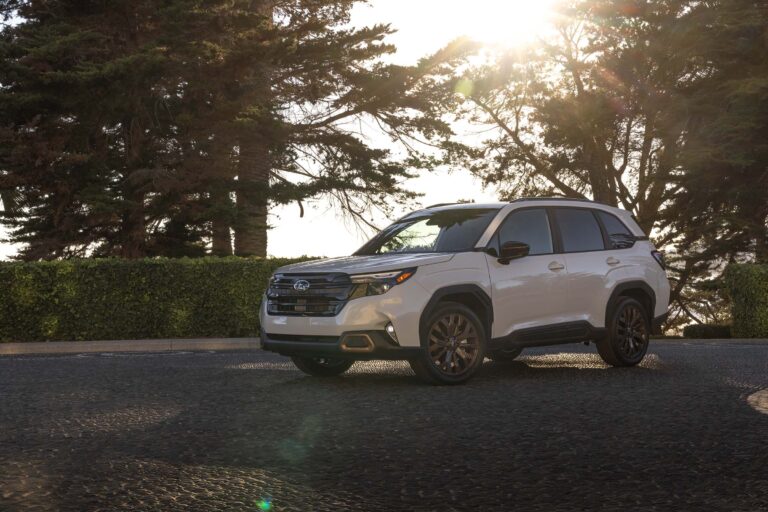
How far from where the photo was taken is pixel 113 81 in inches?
942

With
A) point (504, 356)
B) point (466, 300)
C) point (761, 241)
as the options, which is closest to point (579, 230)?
point (466, 300)

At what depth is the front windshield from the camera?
9.92 metres

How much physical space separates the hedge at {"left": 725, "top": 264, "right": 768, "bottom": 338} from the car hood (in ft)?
38.0

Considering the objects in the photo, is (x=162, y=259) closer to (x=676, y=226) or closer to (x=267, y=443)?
(x=267, y=443)

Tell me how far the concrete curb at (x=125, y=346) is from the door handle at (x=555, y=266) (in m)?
8.01

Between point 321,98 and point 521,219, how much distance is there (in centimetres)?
1989

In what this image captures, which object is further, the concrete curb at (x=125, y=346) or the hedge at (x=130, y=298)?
the hedge at (x=130, y=298)

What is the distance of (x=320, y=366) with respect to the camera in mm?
10461

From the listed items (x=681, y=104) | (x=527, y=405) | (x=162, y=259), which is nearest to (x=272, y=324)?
(x=527, y=405)

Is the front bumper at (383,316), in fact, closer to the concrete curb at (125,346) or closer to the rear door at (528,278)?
the rear door at (528,278)

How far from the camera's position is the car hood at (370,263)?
29.7ft

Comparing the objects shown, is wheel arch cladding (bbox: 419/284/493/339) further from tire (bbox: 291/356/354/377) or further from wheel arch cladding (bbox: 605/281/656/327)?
wheel arch cladding (bbox: 605/281/656/327)

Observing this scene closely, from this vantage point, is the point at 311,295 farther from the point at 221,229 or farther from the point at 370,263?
the point at 221,229

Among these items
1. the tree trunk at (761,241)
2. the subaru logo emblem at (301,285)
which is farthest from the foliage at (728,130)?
the subaru logo emblem at (301,285)
